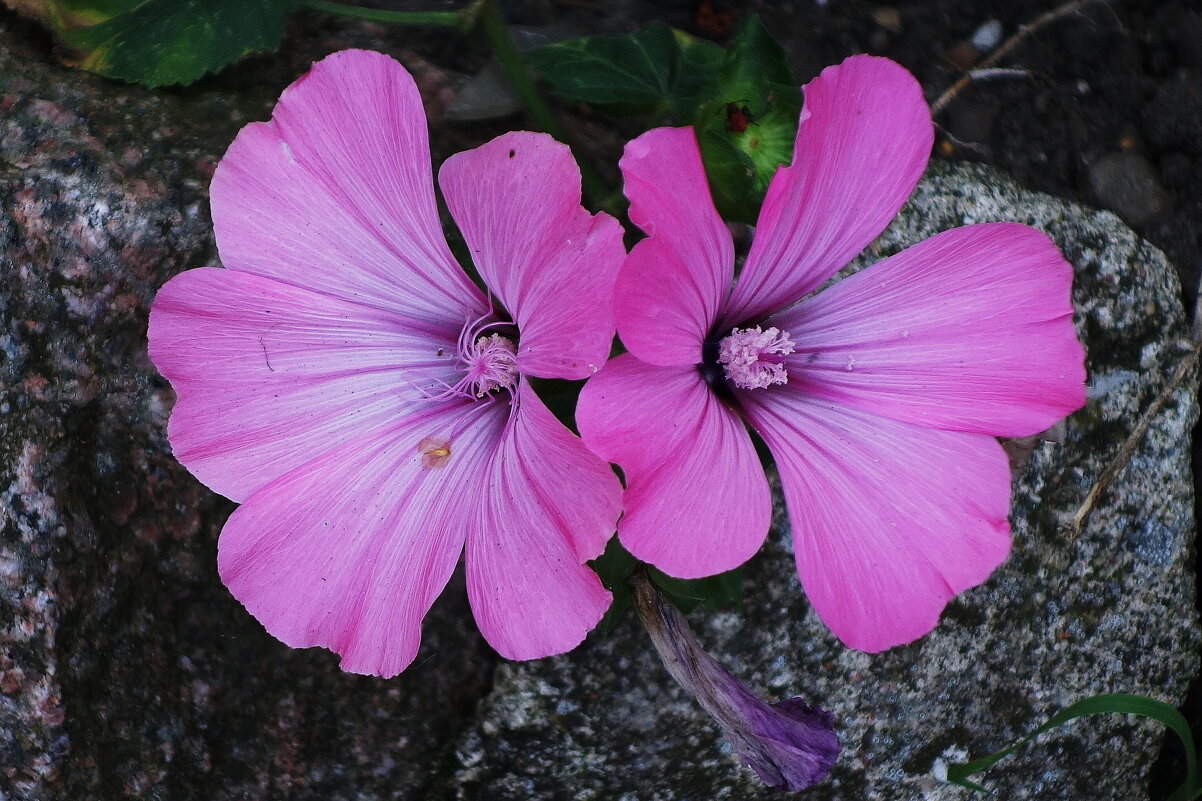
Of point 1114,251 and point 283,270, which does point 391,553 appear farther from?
point 1114,251

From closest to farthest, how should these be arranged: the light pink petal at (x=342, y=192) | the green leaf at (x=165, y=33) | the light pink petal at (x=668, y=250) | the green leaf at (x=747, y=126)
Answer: the light pink petal at (x=668, y=250), the light pink petal at (x=342, y=192), the green leaf at (x=747, y=126), the green leaf at (x=165, y=33)

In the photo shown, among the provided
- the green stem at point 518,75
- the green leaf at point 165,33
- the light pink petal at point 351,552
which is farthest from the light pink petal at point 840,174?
the green leaf at point 165,33

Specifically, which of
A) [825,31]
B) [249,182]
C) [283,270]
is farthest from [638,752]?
[825,31]

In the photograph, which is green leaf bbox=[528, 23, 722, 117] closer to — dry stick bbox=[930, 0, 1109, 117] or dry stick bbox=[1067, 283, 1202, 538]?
dry stick bbox=[930, 0, 1109, 117]

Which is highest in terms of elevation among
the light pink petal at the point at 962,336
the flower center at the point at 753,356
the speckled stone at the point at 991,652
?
the light pink petal at the point at 962,336

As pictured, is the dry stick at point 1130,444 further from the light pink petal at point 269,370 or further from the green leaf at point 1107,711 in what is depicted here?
the light pink petal at point 269,370

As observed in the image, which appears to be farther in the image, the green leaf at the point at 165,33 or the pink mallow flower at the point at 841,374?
the green leaf at the point at 165,33

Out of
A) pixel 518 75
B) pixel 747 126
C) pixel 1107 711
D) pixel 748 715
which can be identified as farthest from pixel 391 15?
pixel 1107 711
